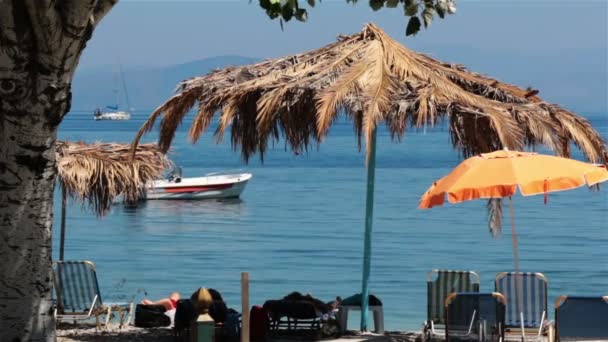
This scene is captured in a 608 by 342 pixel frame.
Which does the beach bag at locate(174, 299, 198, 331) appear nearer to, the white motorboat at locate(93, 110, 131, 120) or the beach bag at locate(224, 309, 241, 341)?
the beach bag at locate(224, 309, 241, 341)

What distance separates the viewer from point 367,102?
9.38m

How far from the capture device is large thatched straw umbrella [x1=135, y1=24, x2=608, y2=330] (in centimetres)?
938

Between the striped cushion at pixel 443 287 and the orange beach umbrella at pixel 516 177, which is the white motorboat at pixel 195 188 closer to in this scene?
the striped cushion at pixel 443 287

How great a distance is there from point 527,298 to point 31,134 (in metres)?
4.77

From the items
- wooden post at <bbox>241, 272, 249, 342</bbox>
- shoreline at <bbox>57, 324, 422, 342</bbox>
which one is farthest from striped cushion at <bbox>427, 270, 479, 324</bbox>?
wooden post at <bbox>241, 272, 249, 342</bbox>

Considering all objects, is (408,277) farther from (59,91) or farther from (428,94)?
(59,91)

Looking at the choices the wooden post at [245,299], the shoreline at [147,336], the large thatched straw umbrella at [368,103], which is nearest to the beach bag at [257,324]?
the shoreline at [147,336]

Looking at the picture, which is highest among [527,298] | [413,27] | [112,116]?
[112,116]

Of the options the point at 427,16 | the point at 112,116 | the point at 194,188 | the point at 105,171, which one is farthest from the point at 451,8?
the point at 112,116

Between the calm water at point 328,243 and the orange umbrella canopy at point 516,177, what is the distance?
365 centimetres

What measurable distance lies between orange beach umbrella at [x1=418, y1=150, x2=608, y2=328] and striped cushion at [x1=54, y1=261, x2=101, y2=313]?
10.9ft

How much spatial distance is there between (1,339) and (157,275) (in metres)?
18.1

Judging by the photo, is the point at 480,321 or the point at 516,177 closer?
the point at 480,321

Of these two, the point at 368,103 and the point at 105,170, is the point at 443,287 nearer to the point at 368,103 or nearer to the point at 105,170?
the point at 368,103
